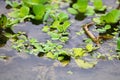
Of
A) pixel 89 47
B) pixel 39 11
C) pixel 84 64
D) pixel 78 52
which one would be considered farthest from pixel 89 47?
pixel 39 11

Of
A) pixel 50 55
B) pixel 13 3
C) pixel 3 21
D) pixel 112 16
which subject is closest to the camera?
pixel 50 55

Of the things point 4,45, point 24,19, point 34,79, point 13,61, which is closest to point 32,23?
point 24,19

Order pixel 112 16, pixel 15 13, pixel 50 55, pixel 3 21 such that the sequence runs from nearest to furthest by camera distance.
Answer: pixel 50 55
pixel 3 21
pixel 112 16
pixel 15 13

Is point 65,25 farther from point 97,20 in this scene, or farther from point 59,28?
point 97,20

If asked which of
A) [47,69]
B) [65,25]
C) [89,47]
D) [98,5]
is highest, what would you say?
[98,5]

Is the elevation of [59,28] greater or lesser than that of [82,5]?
lesser

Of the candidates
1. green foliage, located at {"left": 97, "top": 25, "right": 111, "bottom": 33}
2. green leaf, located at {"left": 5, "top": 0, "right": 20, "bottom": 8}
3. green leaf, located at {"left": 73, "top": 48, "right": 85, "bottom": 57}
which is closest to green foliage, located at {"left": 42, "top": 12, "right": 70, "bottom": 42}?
green leaf, located at {"left": 73, "top": 48, "right": 85, "bottom": 57}

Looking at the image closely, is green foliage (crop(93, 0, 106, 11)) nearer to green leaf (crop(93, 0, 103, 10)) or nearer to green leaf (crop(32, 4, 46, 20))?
green leaf (crop(93, 0, 103, 10))

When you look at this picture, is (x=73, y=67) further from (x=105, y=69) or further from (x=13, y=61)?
(x=13, y=61)
